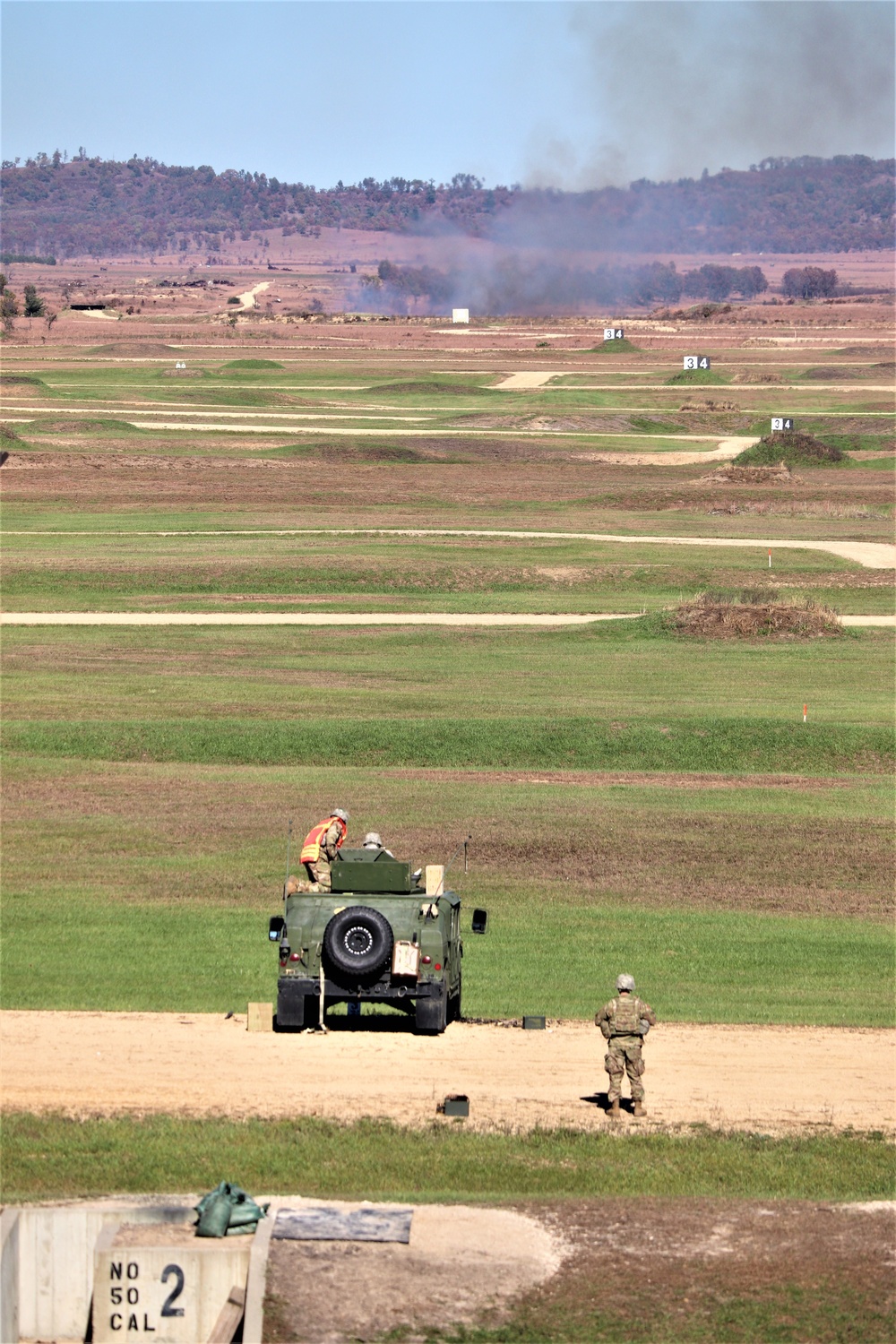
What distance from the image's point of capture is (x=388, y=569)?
52781 mm

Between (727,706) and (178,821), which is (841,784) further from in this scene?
(178,821)

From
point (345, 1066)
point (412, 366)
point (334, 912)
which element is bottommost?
point (345, 1066)

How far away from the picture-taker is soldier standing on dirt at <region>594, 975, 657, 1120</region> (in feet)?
53.4

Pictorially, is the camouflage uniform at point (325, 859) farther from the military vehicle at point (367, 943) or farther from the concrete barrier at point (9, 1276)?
the concrete barrier at point (9, 1276)

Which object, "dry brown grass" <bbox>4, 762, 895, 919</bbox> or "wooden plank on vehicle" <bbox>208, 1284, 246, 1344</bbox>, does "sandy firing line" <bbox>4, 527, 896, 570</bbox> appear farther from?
"wooden plank on vehicle" <bbox>208, 1284, 246, 1344</bbox>

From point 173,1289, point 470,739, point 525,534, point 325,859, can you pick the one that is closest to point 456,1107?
point 325,859

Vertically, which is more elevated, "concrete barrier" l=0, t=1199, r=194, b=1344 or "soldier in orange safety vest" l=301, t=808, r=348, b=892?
"soldier in orange safety vest" l=301, t=808, r=348, b=892

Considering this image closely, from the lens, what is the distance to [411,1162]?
14.9 metres

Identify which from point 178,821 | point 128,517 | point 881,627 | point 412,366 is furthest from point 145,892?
point 412,366

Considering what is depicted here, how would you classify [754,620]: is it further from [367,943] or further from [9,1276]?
[9,1276]

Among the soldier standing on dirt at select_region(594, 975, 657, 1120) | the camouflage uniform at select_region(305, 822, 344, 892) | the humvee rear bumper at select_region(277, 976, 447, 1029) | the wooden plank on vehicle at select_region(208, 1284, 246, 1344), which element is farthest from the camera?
the camouflage uniform at select_region(305, 822, 344, 892)

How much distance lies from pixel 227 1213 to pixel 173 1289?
60cm

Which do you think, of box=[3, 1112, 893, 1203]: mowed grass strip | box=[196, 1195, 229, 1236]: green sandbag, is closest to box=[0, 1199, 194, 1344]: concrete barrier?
box=[196, 1195, 229, 1236]: green sandbag

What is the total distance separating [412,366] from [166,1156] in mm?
125947
